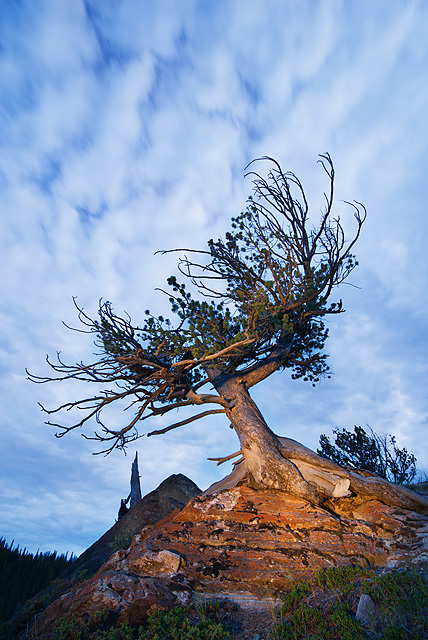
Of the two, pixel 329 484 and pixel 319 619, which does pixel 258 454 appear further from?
pixel 319 619

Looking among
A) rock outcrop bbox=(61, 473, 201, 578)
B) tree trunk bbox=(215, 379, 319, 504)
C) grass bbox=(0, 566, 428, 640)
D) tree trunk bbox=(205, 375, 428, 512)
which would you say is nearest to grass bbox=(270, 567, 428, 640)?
grass bbox=(0, 566, 428, 640)

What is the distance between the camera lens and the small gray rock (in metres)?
4.54

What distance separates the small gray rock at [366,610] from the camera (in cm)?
454

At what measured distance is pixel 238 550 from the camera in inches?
293

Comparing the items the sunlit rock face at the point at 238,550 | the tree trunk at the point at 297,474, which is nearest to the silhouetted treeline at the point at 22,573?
the sunlit rock face at the point at 238,550

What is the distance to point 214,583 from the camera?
666 centimetres

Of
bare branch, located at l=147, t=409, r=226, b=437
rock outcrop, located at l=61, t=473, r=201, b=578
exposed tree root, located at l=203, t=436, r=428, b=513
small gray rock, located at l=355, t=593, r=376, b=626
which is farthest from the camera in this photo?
bare branch, located at l=147, t=409, r=226, b=437

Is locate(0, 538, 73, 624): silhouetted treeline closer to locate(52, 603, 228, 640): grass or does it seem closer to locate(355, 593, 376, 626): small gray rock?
locate(52, 603, 228, 640): grass

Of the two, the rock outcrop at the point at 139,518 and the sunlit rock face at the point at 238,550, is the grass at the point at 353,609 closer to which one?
the sunlit rock face at the point at 238,550

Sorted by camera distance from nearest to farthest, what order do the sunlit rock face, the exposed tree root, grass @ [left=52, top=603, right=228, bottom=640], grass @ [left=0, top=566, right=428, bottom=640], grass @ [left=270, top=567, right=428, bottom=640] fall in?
grass @ [left=270, top=567, right=428, bottom=640], grass @ [left=0, top=566, right=428, bottom=640], grass @ [left=52, top=603, right=228, bottom=640], the sunlit rock face, the exposed tree root

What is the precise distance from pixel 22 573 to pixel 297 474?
8296 mm

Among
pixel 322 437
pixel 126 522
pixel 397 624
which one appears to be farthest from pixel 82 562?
pixel 322 437

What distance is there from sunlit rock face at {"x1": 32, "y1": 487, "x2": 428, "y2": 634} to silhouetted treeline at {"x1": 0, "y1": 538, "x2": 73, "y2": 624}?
12.2 ft

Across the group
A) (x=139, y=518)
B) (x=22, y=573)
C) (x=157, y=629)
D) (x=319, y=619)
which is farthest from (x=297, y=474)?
(x=22, y=573)
